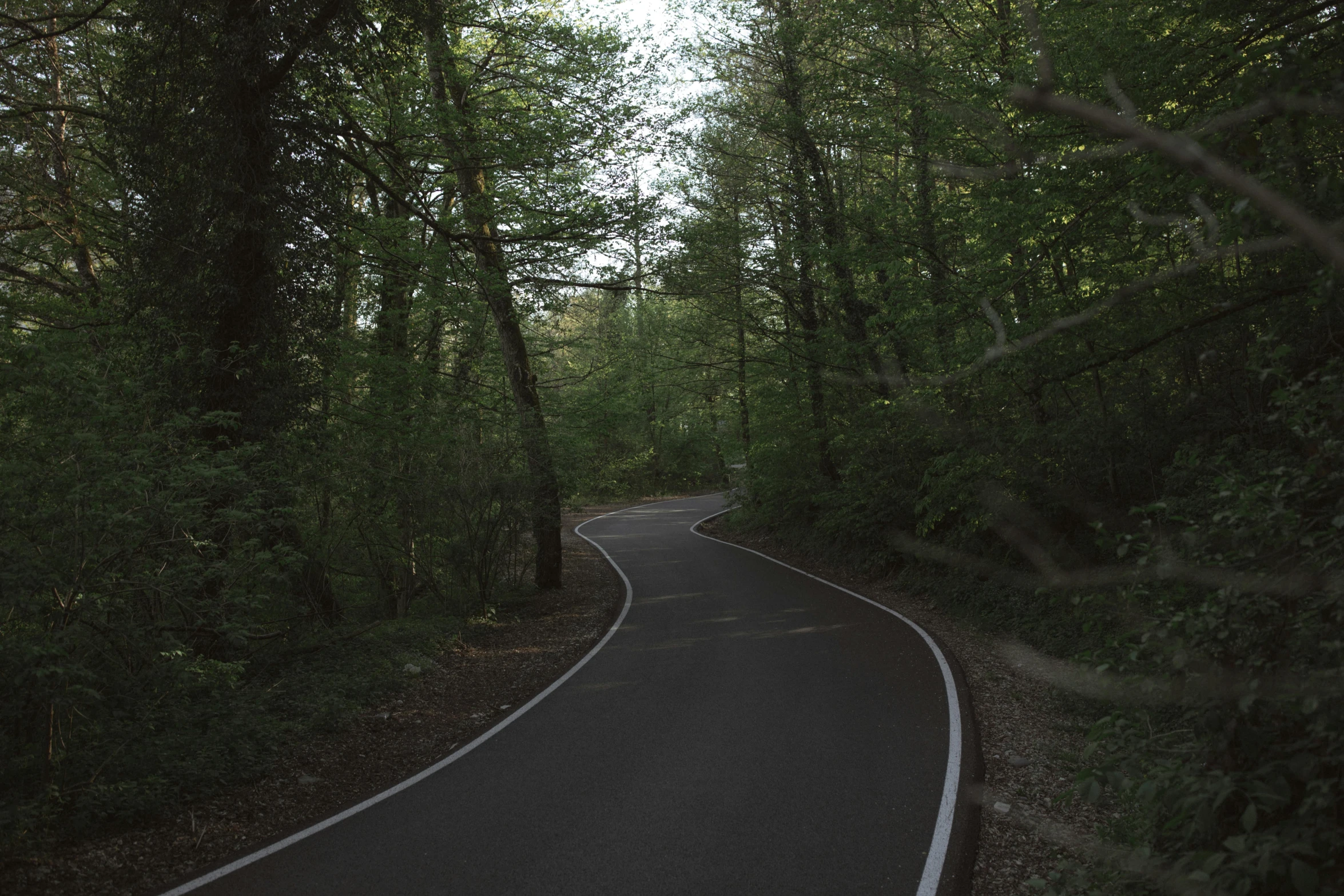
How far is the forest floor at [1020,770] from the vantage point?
5.14m

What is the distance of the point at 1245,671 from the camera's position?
11.1 feet

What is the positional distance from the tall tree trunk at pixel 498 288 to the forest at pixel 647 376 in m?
0.11

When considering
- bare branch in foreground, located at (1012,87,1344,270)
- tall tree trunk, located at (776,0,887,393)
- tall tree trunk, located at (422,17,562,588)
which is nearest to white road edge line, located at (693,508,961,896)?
bare branch in foreground, located at (1012,87,1344,270)

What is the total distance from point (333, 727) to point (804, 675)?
553 centimetres

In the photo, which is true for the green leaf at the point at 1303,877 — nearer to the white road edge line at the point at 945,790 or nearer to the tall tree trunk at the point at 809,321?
the white road edge line at the point at 945,790

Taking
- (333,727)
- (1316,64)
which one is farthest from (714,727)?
(1316,64)

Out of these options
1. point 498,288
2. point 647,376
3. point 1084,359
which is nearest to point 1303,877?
point 1084,359

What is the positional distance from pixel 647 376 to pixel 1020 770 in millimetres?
16068

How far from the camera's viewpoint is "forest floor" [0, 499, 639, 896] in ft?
16.6

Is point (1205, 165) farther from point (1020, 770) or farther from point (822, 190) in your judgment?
point (822, 190)

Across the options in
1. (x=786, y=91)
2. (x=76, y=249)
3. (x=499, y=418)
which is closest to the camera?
(x=76, y=249)

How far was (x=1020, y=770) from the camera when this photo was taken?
672cm

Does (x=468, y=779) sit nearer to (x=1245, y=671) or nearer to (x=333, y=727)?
(x=333, y=727)

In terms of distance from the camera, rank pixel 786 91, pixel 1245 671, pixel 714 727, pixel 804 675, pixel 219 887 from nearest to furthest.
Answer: pixel 1245 671
pixel 219 887
pixel 714 727
pixel 804 675
pixel 786 91
